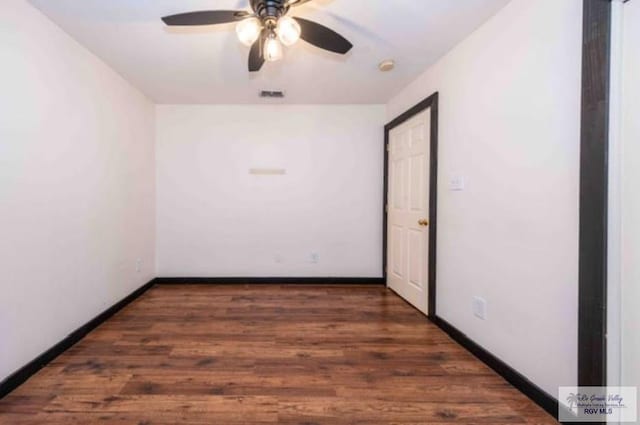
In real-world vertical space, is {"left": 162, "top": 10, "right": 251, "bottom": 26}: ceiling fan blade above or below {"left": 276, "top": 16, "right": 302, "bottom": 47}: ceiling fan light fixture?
above

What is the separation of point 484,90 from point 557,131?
670 millimetres

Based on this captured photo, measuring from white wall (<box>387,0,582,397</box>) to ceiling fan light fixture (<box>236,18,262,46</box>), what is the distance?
1.51m

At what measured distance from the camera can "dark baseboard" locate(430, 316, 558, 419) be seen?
149 cm

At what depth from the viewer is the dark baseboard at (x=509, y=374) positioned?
149 cm

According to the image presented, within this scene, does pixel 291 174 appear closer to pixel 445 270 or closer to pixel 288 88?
pixel 288 88

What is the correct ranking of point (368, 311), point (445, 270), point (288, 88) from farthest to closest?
1. point (288, 88)
2. point (368, 311)
3. point (445, 270)

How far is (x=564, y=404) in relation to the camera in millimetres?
1407

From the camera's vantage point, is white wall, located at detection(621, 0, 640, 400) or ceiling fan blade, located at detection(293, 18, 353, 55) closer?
white wall, located at detection(621, 0, 640, 400)

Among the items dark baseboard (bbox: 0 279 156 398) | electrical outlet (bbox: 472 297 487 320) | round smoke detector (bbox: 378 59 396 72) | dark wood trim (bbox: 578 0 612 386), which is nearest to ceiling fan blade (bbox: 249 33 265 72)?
round smoke detector (bbox: 378 59 396 72)

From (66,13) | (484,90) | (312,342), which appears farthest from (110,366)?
(484,90)

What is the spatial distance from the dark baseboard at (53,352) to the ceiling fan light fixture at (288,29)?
7.96 ft

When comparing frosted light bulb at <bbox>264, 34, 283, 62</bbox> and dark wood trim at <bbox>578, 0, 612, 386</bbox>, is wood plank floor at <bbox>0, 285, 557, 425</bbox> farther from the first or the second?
frosted light bulb at <bbox>264, 34, 283, 62</bbox>

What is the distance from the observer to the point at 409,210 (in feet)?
9.89

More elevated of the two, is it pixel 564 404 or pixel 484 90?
pixel 484 90
